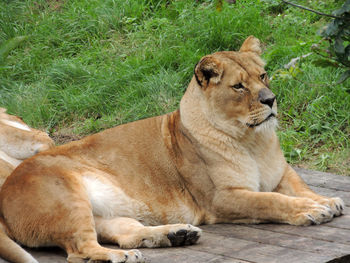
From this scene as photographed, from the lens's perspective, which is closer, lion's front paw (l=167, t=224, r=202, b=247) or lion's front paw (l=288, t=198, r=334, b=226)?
lion's front paw (l=167, t=224, r=202, b=247)

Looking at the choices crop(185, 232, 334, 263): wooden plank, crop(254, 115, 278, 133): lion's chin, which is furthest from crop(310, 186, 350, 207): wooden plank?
crop(185, 232, 334, 263): wooden plank

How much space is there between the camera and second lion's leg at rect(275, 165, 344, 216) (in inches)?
147

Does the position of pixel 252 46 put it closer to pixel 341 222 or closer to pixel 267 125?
pixel 267 125

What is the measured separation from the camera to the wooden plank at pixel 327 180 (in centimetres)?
440

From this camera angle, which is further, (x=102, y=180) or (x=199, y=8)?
(x=199, y=8)

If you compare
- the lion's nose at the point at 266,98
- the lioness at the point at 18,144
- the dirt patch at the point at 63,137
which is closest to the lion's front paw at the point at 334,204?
the lion's nose at the point at 266,98

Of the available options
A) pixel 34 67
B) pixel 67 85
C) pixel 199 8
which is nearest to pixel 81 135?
pixel 67 85

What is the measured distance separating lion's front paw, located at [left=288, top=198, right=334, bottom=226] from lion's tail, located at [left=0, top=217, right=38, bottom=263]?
4.79ft

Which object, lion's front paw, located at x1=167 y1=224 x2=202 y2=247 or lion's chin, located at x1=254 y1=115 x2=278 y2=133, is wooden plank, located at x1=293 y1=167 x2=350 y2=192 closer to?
lion's chin, located at x1=254 y1=115 x2=278 y2=133

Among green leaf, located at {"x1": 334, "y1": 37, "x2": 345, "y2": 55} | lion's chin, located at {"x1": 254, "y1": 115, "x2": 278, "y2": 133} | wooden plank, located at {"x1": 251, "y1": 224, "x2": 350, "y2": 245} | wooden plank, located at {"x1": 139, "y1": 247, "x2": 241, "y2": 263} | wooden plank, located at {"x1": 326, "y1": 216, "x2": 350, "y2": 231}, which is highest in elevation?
green leaf, located at {"x1": 334, "y1": 37, "x2": 345, "y2": 55}

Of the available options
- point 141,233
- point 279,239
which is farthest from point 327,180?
point 141,233

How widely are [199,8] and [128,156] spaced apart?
4247 mm

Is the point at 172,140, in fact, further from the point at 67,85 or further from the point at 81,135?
the point at 67,85

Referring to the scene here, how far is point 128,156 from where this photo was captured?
398 cm
